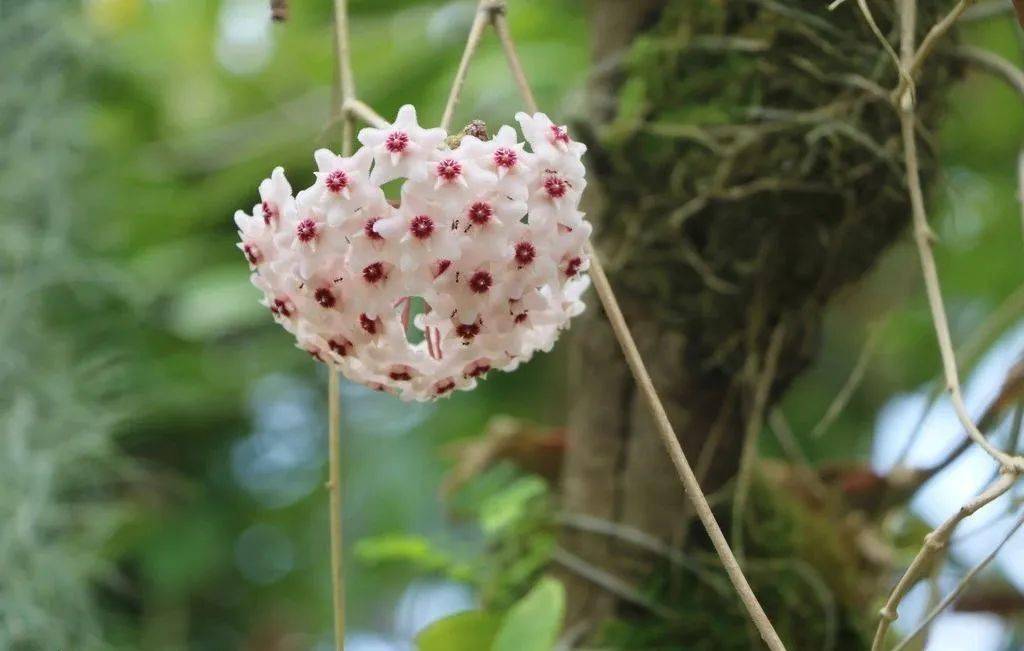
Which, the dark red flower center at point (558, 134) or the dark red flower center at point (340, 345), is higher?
the dark red flower center at point (558, 134)

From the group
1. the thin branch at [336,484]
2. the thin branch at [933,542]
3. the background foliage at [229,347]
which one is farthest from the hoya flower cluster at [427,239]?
the background foliage at [229,347]

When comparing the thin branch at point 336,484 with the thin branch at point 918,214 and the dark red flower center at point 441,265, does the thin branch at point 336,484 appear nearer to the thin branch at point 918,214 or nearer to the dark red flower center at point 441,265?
the dark red flower center at point 441,265

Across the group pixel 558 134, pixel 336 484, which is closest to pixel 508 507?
pixel 336 484

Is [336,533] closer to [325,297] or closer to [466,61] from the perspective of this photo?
[325,297]

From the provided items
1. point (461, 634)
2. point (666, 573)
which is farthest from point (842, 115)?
point (461, 634)

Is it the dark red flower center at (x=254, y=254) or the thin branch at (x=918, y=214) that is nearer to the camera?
the dark red flower center at (x=254, y=254)

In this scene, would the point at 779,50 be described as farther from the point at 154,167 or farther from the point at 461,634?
the point at 154,167

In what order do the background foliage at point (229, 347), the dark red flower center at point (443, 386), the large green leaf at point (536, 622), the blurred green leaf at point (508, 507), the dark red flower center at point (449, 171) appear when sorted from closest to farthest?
the dark red flower center at point (449, 171), the dark red flower center at point (443, 386), the large green leaf at point (536, 622), the blurred green leaf at point (508, 507), the background foliage at point (229, 347)

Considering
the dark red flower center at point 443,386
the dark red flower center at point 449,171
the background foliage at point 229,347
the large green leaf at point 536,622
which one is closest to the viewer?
the dark red flower center at point 449,171
